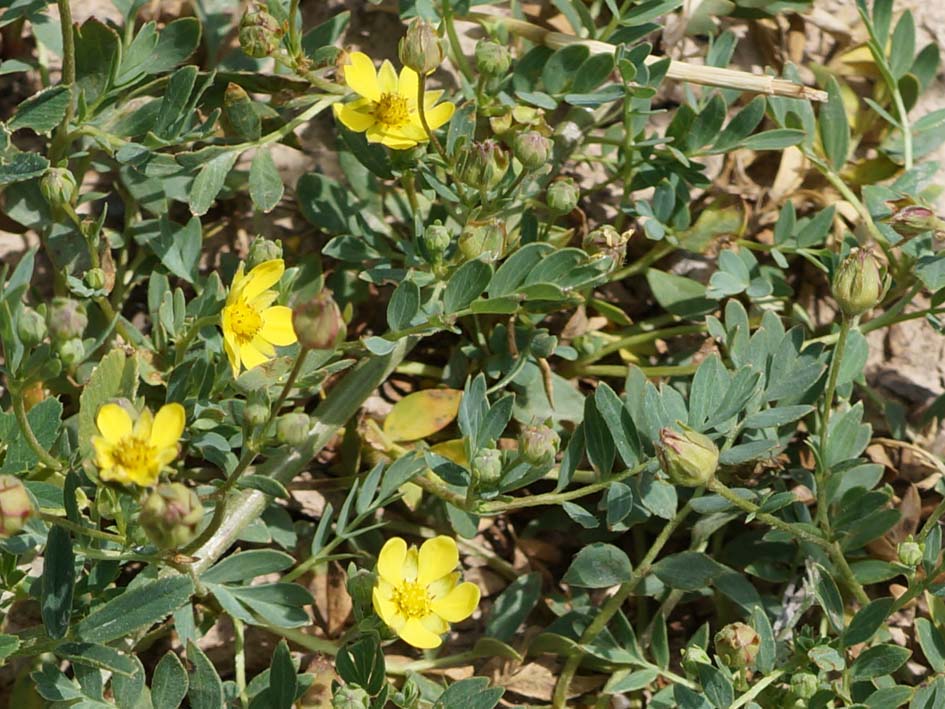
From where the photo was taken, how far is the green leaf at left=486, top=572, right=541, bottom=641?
2.29 meters

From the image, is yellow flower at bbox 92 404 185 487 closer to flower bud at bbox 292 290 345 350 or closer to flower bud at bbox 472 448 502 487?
flower bud at bbox 292 290 345 350

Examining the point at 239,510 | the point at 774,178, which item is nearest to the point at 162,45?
the point at 239,510

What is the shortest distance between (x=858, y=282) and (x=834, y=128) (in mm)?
738

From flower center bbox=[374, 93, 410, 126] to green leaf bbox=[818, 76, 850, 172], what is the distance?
0.97m

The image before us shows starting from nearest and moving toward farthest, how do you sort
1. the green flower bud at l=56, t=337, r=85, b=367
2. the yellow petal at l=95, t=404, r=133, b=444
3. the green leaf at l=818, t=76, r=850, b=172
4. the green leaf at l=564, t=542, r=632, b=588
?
the yellow petal at l=95, t=404, r=133, b=444 < the green flower bud at l=56, t=337, r=85, b=367 < the green leaf at l=564, t=542, r=632, b=588 < the green leaf at l=818, t=76, r=850, b=172

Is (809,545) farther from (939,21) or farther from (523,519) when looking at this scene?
(939,21)

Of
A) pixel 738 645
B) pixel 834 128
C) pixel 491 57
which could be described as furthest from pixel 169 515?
pixel 834 128

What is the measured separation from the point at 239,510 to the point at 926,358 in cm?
164

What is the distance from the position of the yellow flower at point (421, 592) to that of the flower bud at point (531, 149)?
2.27 feet

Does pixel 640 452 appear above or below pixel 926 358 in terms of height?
above

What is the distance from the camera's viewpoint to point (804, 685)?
199 cm

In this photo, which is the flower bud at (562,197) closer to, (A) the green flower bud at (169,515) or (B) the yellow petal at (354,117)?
(B) the yellow petal at (354,117)

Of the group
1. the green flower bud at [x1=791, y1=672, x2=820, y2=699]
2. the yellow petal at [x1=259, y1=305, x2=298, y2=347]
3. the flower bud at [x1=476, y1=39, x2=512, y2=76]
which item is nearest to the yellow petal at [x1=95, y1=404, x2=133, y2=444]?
the yellow petal at [x1=259, y1=305, x2=298, y2=347]

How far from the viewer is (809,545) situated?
88.4 inches
